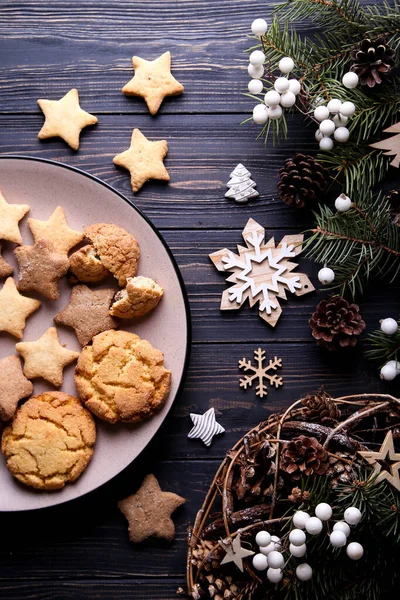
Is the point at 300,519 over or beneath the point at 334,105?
beneath

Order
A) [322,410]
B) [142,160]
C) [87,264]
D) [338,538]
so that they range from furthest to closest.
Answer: [142,160] → [87,264] → [322,410] → [338,538]

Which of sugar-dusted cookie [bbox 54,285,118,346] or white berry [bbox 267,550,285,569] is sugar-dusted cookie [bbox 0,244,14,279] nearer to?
sugar-dusted cookie [bbox 54,285,118,346]

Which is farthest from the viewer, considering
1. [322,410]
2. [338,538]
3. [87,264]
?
[87,264]

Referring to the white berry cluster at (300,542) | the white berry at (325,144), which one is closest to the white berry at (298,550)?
the white berry cluster at (300,542)

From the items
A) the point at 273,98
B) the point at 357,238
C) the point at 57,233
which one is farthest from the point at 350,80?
the point at 57,233

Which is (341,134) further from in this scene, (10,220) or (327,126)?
(10,220)

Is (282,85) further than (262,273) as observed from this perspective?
No

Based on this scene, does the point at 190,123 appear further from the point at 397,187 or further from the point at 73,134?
the point at 397,187
